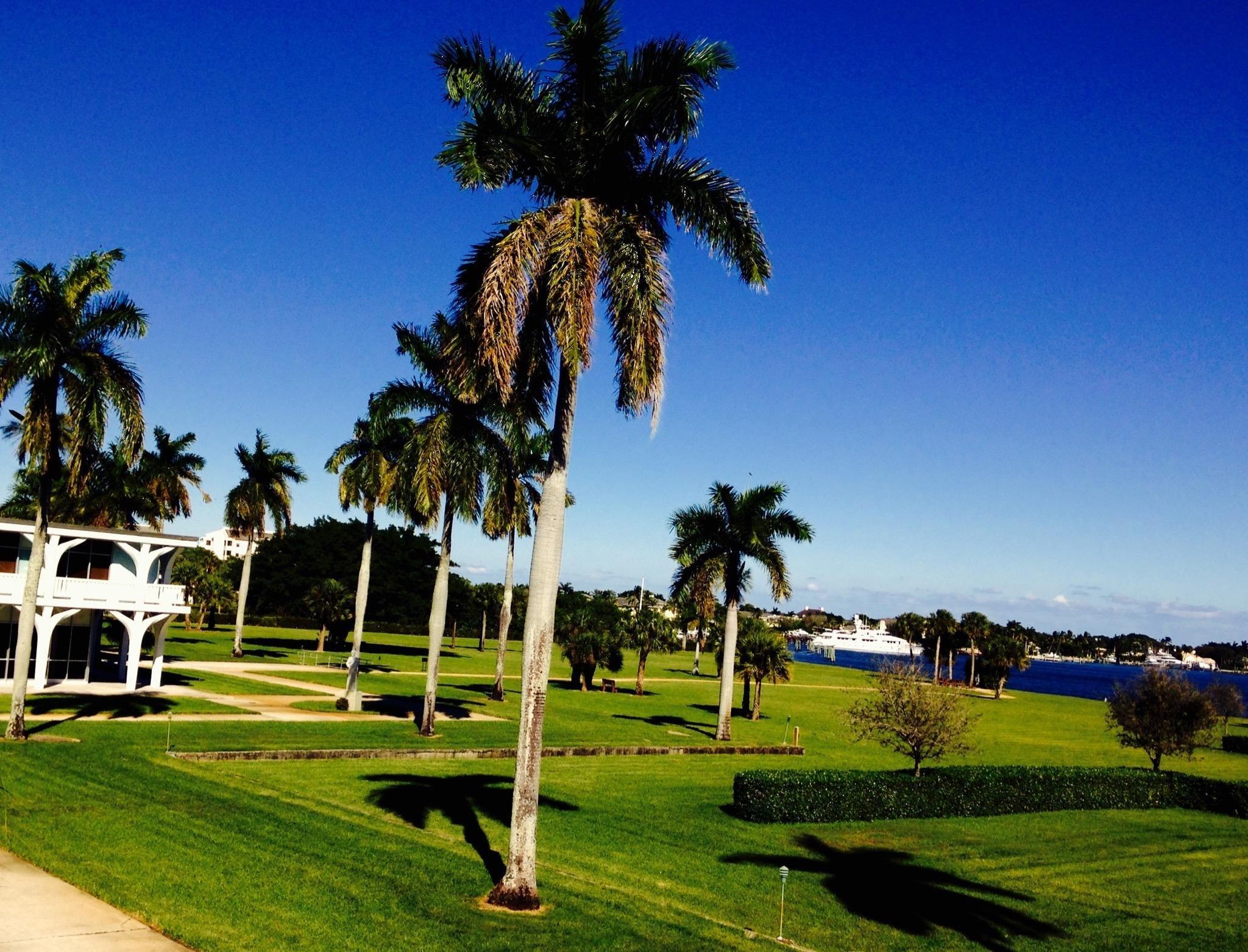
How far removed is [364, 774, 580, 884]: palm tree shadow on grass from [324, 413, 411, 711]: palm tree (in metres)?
12.7

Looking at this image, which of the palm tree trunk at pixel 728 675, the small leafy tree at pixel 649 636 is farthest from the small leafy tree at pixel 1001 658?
the palm tree trunk at pixel 728 675

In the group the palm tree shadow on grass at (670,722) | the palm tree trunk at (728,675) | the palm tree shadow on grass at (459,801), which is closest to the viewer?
the palm tree shadow on grass at (459,801)

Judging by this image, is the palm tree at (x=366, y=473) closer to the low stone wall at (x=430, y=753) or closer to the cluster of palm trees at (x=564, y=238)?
the low stone wall at (x=430, y=753)

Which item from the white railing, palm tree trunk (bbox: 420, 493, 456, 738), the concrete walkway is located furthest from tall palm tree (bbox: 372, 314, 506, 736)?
the concrete walkway

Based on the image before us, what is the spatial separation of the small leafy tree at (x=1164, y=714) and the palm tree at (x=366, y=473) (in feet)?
95.6

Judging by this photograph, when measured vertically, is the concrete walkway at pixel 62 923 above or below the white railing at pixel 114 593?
below

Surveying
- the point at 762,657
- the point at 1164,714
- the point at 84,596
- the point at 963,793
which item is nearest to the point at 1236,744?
the point at 1164,714

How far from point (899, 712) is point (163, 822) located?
20.1 metres

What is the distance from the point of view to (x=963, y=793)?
27.9 m

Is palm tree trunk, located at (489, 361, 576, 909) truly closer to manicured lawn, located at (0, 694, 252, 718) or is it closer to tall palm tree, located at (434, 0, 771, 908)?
tall palm tree, located at (434, 0, 771, 908)

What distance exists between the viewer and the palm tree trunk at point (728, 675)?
41.8 m

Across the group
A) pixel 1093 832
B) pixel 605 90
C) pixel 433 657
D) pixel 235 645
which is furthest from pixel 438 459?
pixel 235 645

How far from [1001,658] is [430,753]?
8934 cm

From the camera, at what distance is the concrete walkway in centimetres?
1175
